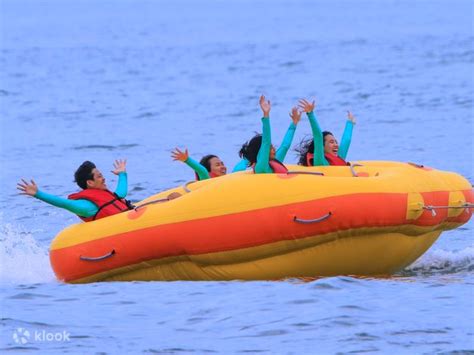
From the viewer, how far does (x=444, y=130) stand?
791 inches

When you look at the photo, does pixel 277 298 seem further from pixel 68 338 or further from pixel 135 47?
pixel 135 47

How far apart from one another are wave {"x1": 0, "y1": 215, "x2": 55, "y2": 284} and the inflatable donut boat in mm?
694

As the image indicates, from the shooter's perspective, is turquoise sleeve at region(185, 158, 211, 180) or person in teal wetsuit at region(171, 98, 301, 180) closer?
person in teal wetsuit at region(171, 98, 301, 180)

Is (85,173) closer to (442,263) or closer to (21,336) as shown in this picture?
(21,336)

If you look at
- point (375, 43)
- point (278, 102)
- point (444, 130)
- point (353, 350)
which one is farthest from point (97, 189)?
point (375, 43)

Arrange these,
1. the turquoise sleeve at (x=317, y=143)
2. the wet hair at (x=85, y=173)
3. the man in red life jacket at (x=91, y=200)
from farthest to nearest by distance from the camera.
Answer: the turquoise sleeve at (x=317, y=143)
the wet hair at (x=85, y=173)
the man in red life jacket at (x=91, y=200)

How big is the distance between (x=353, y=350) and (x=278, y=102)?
681 inches

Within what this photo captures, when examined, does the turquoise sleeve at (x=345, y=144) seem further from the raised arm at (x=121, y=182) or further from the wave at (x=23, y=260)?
the wave at (x=23, y=260)

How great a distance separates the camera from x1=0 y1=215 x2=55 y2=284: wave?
10.2 m

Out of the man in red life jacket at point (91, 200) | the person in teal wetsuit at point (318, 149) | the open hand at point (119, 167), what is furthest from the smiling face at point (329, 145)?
the man in red life jacket at point (91, 200)

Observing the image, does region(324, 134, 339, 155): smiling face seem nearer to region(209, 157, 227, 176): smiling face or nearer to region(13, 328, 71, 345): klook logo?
region(209, 157, 227, 176): smiling face

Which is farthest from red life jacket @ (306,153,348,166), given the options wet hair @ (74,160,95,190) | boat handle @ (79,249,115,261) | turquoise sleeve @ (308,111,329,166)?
boat handle @ (79,249,115,261)

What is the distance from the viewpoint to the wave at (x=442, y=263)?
1016cm

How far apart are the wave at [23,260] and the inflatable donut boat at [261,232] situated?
0.69 meters
